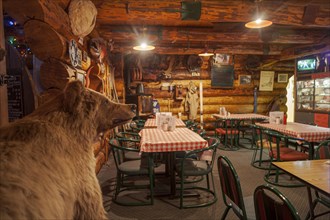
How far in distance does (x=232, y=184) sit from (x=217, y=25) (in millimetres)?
4481

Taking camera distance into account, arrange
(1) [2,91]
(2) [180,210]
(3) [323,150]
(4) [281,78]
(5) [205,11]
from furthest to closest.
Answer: (4) [281,78], (5) [205,11], (2) [180,210], (3) [323,150], (1) [2,91]

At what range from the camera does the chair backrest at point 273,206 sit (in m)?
1.15

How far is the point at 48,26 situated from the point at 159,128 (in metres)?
2.39

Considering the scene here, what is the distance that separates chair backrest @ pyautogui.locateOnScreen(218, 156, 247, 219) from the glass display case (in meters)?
6.30

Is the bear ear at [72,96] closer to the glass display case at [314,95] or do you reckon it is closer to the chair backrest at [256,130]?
the chair backrest at [256,130]

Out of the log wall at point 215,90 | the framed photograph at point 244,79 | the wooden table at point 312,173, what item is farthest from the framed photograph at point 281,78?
the wooden table at point 312,173

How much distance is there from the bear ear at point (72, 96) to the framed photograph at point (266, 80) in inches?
336

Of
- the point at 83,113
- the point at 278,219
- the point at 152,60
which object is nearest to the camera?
the point at 83,113

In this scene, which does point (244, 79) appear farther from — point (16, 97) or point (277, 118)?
point (16, 97)

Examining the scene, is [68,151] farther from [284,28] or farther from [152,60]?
[152,60]

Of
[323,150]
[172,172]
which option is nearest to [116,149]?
[172,172]

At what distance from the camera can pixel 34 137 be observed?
89 centimetres

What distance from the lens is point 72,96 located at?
1070 mm

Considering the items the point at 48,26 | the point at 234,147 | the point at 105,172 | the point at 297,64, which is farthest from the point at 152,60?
the point at 48,26
